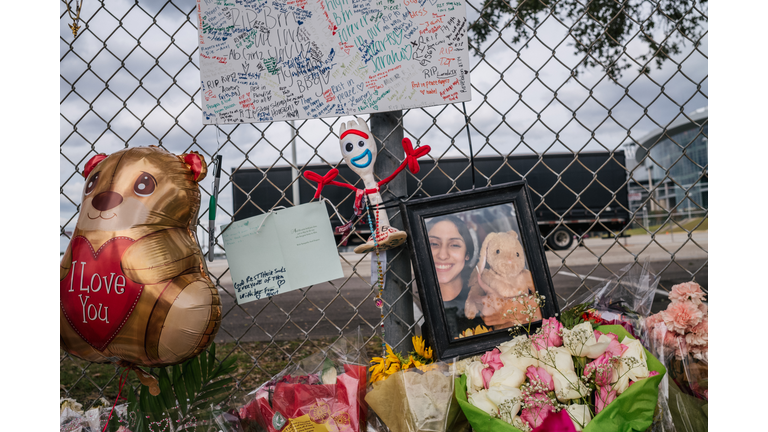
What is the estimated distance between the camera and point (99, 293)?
3.57ft

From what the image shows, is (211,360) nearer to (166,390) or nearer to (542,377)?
(166,390)

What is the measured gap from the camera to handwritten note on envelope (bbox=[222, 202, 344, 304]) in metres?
1.37

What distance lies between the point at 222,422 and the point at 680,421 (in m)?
1.16

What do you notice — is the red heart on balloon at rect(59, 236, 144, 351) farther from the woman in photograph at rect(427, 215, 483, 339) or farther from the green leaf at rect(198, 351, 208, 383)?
the woman in photograph at rect(427, 215, 483, 339)

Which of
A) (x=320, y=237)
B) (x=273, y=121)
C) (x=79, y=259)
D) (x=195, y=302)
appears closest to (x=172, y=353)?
(x=195, y=302)

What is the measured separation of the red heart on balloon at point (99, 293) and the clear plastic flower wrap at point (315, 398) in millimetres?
374

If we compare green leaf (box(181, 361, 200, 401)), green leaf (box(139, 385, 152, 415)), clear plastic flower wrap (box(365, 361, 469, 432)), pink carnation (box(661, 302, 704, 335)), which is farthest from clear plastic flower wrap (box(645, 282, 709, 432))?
green leaf (box(139, 385, 152, 415))

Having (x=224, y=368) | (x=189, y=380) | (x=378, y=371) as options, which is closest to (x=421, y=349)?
(x=378, y=371)

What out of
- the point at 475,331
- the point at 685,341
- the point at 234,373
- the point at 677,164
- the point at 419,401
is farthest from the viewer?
the point at 234,373

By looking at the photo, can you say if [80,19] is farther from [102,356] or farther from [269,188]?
[269,188]

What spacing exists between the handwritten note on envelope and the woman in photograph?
32 centimetres

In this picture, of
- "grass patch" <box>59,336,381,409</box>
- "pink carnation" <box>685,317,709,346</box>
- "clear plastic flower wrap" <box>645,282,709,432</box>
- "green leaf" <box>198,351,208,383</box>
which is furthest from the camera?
"grass patch" <box>59,336,381,409</box>

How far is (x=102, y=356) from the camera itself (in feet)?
3.77
